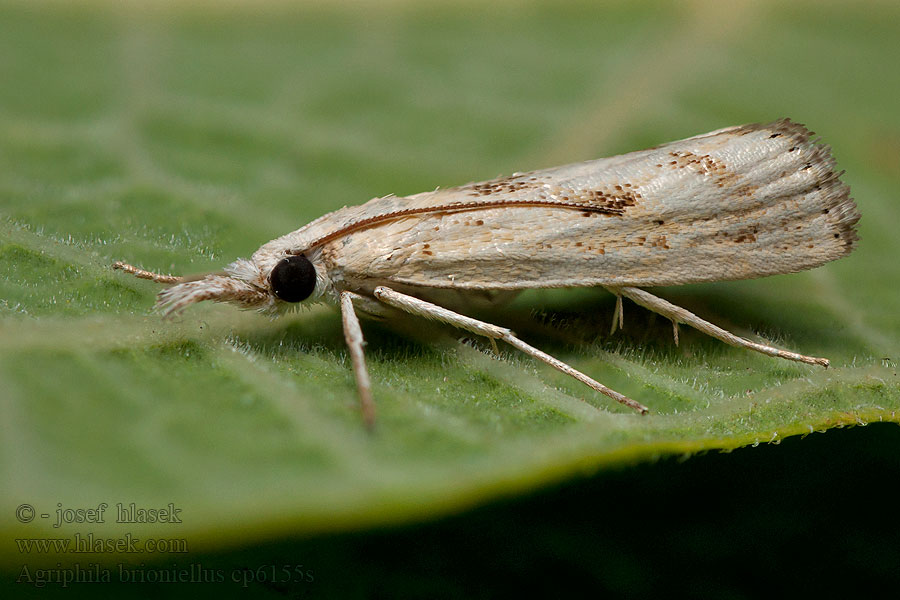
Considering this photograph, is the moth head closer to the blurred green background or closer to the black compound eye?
the black compound eye

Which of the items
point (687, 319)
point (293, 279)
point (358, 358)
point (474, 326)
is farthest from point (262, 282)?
point (687, 319)

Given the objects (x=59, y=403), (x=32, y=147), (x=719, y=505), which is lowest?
(x=719, y=505)

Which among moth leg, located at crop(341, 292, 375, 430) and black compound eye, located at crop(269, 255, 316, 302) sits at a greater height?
black compound eye, located at crop(269, 255, 316, 302)

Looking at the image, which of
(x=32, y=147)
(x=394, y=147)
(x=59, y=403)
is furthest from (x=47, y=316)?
(x=394, y=147)

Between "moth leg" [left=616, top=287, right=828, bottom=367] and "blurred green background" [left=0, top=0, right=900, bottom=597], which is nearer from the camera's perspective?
"blurred green background" [left=0, top=0, right=900, bottom=597]

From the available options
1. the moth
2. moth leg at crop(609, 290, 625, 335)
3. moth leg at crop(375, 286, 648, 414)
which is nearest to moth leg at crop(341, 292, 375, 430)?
the moth

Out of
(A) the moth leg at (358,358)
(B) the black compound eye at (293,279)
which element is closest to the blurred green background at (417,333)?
(A) the moth leg at (358,358)

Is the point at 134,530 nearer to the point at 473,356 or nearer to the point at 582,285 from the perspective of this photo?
the point at 473,356
